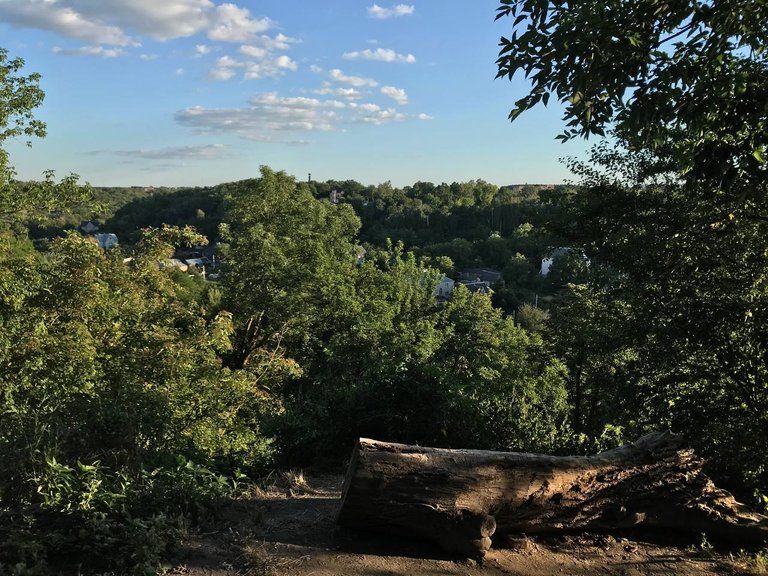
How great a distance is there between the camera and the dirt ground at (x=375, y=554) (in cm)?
331

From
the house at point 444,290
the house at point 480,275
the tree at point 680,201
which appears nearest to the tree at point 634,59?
the tree at point 680,201

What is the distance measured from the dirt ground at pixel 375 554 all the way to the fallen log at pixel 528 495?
0.11 meters

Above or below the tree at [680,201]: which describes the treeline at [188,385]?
below

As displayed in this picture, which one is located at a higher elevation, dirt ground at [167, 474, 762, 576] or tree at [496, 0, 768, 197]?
tree at [496, 0, 768, 197]

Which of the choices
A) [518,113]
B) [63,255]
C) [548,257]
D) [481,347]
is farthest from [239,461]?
[481,347]

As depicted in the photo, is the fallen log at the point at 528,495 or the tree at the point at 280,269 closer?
the fallen log at the point at 528,495

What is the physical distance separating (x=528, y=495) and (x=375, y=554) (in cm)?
112

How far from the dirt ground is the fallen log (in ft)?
0.35

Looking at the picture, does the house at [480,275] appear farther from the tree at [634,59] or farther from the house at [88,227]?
the tree at [634,59]

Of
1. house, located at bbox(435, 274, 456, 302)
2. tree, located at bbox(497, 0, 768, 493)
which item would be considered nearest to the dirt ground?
tree, located at bbox(497, 0, 768, 493)

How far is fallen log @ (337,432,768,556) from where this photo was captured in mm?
3564

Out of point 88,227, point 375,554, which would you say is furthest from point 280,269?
point 88,227

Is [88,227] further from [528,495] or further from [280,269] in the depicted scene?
[528,495]

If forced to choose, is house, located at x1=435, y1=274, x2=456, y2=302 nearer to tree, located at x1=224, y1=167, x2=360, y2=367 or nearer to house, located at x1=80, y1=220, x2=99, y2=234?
tree, located at x1=224, y1=167, x2=360, y2=367
